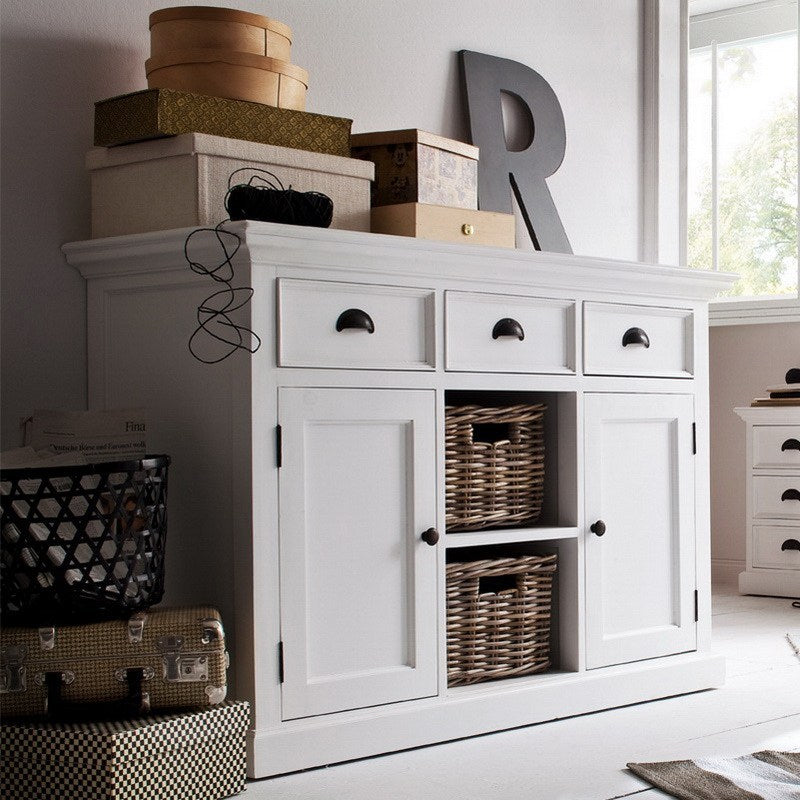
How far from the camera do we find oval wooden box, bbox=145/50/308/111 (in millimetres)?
2047

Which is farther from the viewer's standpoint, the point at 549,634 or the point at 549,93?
the point at 549,93

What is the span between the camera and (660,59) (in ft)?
10.5

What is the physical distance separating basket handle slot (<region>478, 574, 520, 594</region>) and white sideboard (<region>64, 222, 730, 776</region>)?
0.23 ft

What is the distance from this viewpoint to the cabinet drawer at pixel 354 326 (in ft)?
6.24

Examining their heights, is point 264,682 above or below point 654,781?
above

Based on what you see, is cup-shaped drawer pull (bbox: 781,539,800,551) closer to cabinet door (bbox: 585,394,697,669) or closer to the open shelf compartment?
cabinet door (bbox: 585,394,697,669)

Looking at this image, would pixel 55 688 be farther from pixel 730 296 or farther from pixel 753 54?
pixel 753 54

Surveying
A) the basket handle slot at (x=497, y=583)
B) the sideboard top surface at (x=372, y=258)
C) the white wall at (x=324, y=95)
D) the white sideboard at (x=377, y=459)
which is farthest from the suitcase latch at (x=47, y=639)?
the basket handle slot at (x=497, y=583)

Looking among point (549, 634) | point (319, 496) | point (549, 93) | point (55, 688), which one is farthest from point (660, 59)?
point (55, 688)

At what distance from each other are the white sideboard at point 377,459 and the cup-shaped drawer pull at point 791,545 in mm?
1473

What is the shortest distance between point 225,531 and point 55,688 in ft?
1.20

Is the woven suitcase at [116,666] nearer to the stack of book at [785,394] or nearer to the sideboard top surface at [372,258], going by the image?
the sideboard top surface at [372,258]

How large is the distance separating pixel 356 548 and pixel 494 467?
38 centimetres

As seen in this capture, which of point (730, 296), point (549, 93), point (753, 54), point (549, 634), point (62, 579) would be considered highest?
point (753, 54)
